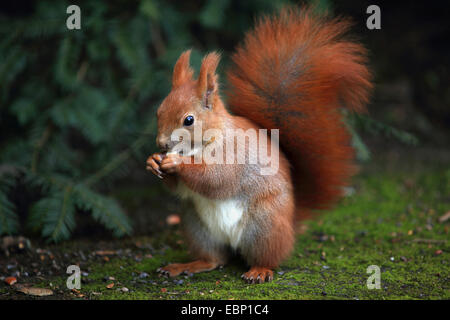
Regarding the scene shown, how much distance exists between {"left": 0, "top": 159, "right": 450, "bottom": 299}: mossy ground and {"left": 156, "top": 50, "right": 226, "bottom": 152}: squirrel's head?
1.57 feet

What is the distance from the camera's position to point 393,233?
192cm

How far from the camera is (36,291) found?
141cm

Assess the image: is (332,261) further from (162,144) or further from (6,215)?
(6,215)

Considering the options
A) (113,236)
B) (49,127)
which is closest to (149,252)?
(113,236)

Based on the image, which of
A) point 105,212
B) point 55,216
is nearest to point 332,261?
point 105,212

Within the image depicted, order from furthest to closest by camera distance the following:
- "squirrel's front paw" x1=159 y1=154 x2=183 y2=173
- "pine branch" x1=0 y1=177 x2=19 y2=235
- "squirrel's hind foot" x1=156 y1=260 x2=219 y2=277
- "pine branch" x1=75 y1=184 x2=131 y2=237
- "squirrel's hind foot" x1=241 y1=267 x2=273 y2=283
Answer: "pine branch" x1=75 y1=184 x2=131 y2=237 → "pine branch" x1=0 y1=177 x2=19 y2=235 → "squirrel's hind foot" x1=156 y1=260 x2=219 y2=277 → "squirrel's hind foot" x1=241 y1=267 x2=273 y2=283 → "squirrel's front paw" x1=159 y1=154 x2=183 y2=173

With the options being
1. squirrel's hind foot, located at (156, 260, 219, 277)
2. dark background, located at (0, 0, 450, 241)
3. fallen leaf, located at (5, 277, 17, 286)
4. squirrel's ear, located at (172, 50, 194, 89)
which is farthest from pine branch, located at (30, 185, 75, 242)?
squirrel's ear, located at (172, 50, 194, 89)

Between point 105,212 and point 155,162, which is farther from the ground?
point 155,162

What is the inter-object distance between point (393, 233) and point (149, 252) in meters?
1.01

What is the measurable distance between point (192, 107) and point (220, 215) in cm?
36

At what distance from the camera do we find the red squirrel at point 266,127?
1.43 meters

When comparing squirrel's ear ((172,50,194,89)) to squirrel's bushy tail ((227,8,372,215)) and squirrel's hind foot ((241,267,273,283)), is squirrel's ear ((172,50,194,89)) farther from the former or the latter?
squirrel's hind foot ((241,267,273,283))

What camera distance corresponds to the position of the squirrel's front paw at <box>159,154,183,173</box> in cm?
138
